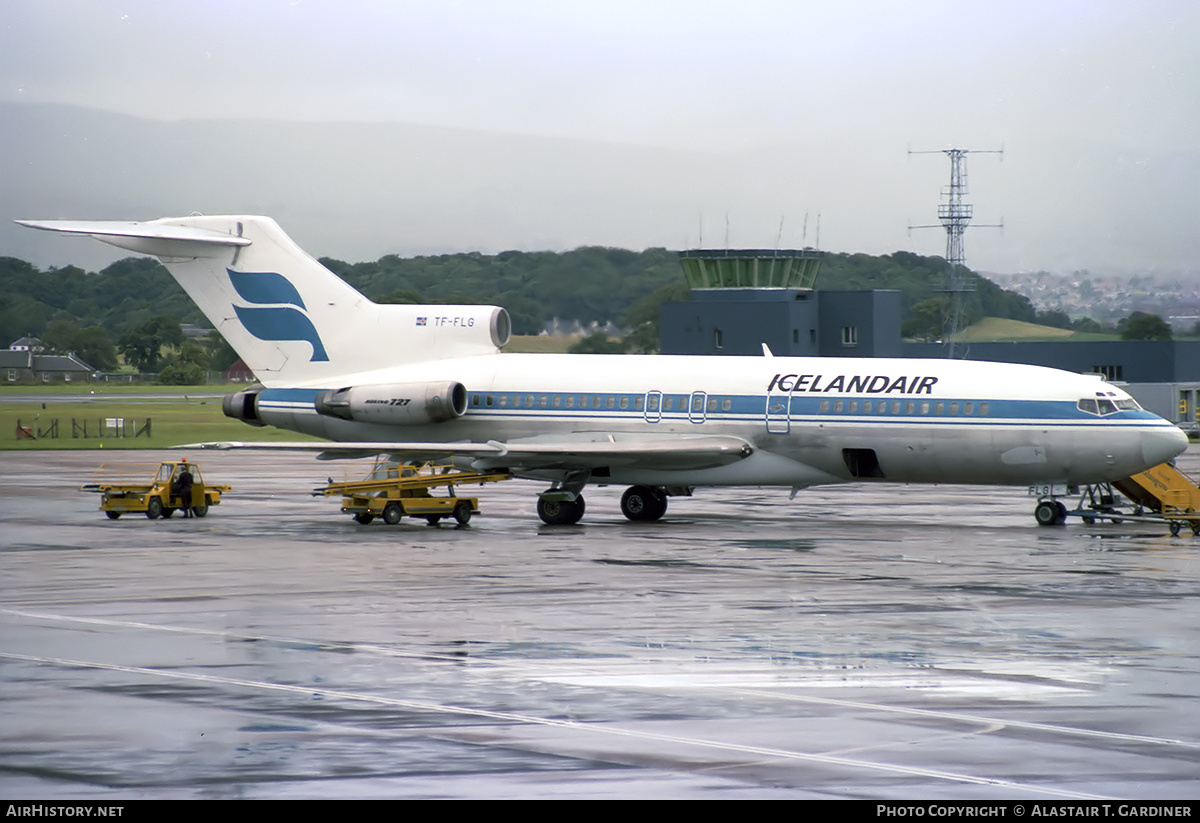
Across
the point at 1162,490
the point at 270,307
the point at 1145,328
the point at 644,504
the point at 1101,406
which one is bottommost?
the point at 644,504

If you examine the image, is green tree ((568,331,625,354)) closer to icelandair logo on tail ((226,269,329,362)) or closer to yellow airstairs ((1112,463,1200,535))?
icelandair logo on tail ((226,269,329,362))

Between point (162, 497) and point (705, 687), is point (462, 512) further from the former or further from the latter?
point (705, 687)

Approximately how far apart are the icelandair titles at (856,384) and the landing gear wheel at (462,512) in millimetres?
6929

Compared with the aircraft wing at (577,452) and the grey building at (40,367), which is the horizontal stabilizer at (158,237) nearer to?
the aircraft wing at (577,452)

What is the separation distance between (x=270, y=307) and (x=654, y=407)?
1007cm

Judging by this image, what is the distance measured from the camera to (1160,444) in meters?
30.4

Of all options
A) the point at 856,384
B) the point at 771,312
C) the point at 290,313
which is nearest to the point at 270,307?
the point at 290,313

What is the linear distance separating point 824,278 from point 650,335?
701 inches

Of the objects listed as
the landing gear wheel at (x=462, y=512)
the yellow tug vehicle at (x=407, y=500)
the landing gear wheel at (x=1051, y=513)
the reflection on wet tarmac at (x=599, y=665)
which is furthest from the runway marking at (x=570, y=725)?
the landing gear wheel at (x=1051, y=513)

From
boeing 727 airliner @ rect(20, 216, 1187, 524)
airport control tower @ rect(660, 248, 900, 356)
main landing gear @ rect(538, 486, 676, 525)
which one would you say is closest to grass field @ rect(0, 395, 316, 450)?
airport control tower @ rect(660, 248, 900, 356)

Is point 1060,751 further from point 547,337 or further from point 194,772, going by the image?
point 547,337

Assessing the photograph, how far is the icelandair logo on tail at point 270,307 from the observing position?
37.1m
